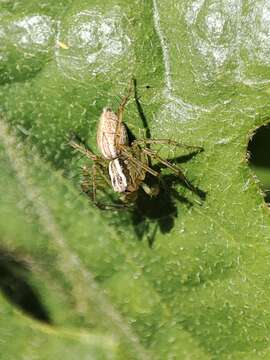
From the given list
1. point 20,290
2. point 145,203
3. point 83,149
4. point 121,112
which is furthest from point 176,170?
point 20,290

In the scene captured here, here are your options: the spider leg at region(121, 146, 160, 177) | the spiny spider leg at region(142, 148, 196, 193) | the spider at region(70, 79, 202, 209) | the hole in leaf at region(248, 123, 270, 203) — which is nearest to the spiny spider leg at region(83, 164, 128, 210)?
the spider at region(70, 79, 202, 209)

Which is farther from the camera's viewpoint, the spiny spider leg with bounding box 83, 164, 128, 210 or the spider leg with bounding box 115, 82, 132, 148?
the spiny spider leg with bounding box 83, 164, 128, 210

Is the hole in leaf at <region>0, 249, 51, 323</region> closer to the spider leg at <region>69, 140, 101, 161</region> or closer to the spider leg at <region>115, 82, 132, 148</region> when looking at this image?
the spider leg at <region>69, 140, 101, 161</region>

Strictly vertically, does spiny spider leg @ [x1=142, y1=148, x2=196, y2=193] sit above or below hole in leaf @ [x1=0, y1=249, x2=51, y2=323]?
above

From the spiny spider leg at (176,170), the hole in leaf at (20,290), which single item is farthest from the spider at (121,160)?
the hole in leaf at (20,290)

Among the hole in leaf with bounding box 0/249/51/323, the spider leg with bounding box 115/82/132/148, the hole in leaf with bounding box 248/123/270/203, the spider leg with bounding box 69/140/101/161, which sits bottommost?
the hole in leaf with bounding box 0/249/51/323

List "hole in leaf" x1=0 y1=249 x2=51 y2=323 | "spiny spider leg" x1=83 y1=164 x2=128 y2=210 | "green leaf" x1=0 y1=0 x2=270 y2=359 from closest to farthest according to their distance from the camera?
"green leaf" x1=0 y1=0 x2=270 y2=359, "spiny spider leg" x1=83 y1=164 x2=128 y2=210, "hole in leaf" x1=0 y1=249 x2=51 y2=323

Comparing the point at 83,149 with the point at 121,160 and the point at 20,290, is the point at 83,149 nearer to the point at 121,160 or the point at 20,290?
the point at 121,160

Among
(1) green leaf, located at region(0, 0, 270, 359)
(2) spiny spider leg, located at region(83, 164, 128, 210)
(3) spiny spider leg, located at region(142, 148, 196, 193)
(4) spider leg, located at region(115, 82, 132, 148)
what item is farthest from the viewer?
(2) spiny spider leg, located at region(83, 164, 128, 210)

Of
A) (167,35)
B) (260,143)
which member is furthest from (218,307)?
(167,35)
